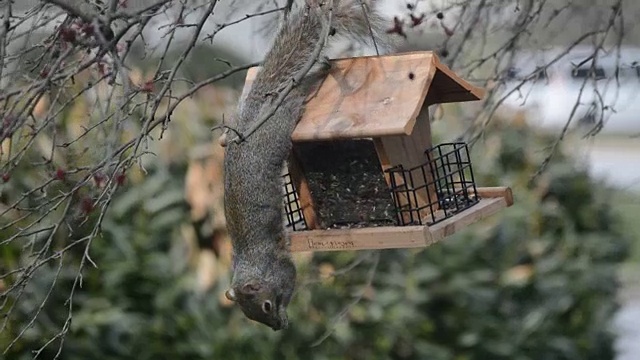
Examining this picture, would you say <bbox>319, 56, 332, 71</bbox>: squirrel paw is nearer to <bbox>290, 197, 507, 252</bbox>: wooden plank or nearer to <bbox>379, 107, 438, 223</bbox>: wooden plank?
<bbox>379, 107, 438, 223</bbox>: wooden plank

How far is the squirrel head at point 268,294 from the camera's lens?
308 centimetres

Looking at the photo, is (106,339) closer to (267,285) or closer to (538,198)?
(267,285)

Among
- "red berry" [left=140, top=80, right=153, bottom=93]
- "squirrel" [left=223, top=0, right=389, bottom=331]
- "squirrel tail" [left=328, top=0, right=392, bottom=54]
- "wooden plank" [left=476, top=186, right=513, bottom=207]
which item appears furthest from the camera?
"wooden plank" [left=476, top=186, right=513, bottom=207]

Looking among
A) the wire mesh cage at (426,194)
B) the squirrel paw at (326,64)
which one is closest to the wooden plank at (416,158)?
the wire mesh cage at (426,194)

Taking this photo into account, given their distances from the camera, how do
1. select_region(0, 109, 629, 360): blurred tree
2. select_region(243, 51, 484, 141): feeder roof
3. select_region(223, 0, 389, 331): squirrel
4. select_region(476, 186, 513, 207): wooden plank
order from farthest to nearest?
select_region(0, 109, 629, 360): blurred tree → select_region(476, 186, 513, 207): wooden plank → select_region(223, 0, 389, 331): squirrel → select_region(243, 51, 484, 141): feeder roof

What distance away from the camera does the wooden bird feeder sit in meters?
2.51

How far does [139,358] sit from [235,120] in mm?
2189

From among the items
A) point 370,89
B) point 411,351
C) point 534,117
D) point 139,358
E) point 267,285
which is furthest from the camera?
Result: point 534,117

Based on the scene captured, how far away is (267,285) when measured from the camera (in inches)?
122

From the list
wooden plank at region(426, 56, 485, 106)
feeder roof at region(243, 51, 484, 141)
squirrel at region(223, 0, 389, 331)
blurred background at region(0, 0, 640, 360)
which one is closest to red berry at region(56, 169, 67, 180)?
squirrel at region(223, 0, 389, 331)

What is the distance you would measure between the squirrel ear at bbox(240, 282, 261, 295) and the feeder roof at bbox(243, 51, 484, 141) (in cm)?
62

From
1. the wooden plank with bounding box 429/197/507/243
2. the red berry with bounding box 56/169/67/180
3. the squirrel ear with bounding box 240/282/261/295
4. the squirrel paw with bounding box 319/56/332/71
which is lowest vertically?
the squirrel ear with bounding box 240/282/261/295

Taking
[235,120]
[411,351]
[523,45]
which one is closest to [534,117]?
[411,351]

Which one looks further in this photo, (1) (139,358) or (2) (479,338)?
(2) (479,338)
